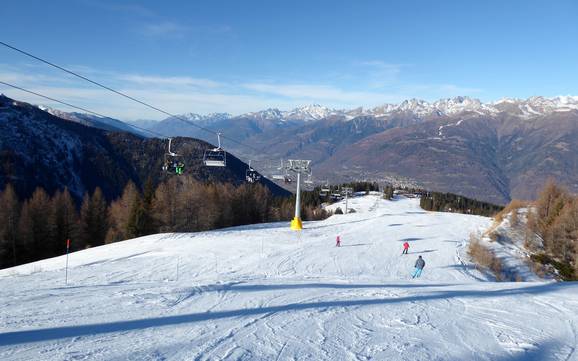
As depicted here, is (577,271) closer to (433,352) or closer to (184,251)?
(184,251)

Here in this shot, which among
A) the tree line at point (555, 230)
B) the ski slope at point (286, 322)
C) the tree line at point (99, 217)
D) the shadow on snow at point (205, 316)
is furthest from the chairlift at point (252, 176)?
the tree line at point (555, 230)

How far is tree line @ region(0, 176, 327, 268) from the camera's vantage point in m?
54.8

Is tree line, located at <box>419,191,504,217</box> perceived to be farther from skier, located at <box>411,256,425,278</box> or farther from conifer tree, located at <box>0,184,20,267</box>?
conifer tree, located at <box>0,184,20,267</box>

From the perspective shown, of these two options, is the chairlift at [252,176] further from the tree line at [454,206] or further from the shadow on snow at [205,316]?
the tree line at [454,206]

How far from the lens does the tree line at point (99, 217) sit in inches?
2157

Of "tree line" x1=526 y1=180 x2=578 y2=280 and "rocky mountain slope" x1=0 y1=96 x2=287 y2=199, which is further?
"rocky mountain slope" x1=0 y1=96 x2=287 y2=199

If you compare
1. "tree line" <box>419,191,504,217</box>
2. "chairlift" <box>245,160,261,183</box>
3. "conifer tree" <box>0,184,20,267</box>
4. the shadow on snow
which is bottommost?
"conifer tree" <box>0,184,20,267</box>

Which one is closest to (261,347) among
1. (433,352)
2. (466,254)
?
(433,352)

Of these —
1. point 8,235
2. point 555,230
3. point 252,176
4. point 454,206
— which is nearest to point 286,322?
point 252,176

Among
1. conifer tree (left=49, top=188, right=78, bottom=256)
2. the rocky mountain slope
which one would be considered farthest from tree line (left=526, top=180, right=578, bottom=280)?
the rocky mountain slope

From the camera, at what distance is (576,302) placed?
14.4 m

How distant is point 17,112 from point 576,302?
198 metres

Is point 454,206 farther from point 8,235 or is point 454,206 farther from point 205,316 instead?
point 205,316

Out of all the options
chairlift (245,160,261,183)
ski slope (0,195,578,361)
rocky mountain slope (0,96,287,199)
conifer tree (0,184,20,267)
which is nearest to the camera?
ski slope (0,195,578,361)
